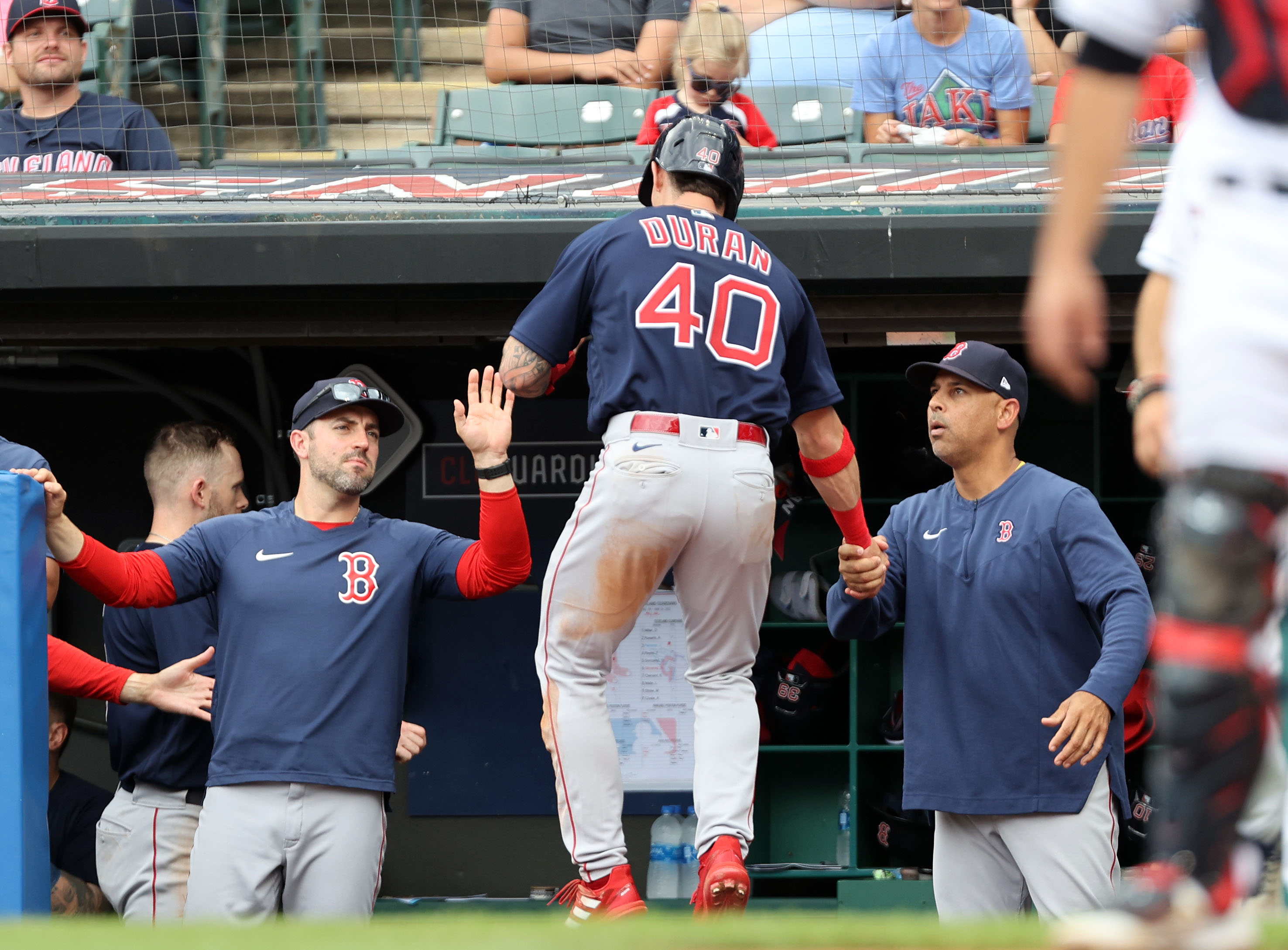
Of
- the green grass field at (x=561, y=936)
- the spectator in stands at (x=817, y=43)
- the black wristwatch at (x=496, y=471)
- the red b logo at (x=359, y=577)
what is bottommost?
the red b logo at (x=359, y=577)

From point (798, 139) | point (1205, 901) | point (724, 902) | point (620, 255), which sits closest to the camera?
point (1205, 901)

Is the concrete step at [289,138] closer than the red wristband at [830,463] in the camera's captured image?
No

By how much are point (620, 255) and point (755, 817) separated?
339 cm

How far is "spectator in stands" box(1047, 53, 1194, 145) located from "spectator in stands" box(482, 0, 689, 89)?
173cm

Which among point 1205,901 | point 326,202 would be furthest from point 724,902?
point 326,202

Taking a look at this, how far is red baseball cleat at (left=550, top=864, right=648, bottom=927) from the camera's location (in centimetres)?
299

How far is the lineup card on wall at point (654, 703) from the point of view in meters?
5.75

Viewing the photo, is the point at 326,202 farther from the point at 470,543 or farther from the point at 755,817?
the point at 755,817

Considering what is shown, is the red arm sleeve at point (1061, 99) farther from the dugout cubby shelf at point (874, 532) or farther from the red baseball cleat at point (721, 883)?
the red baseball cleat at point (721, 883)

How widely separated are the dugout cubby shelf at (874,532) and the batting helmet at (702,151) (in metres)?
2.39

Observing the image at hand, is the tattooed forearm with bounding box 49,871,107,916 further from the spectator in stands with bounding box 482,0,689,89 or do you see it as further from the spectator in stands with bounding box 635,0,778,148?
the spectator in stands with bounding box 482,0,689,89

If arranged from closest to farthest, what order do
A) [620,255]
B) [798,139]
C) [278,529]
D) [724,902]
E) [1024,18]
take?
1. [724,902]
2. [620,255]
3. [278,529]
4. [798,139]
5. [1024,18]

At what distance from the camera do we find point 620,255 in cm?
319

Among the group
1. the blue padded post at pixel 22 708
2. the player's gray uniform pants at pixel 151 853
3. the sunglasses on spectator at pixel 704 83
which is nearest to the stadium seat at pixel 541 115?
the sunglasses on spectator at pixel 704 83
